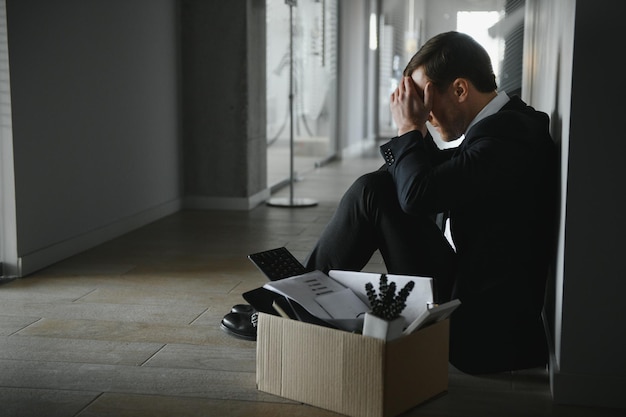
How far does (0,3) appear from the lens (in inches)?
→ 130

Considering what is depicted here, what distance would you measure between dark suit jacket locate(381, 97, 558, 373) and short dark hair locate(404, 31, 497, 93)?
0.11 metres

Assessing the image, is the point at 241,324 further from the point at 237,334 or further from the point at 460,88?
the point at 460,88

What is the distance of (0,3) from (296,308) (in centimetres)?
204

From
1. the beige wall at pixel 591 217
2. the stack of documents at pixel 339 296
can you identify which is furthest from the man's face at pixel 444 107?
the stack of documents at pixel 339 296

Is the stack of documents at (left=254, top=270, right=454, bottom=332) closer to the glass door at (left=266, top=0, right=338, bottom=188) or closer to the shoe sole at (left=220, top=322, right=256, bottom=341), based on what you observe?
the shoe sole at (left=220, top=322, right=256, bottom=341)

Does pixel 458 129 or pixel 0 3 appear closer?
pixel 458 129

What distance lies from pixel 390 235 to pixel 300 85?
553 centimetres

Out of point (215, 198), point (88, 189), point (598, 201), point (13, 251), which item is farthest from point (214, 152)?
point (598, 201)

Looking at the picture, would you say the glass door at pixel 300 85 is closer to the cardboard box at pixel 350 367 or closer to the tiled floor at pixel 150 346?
the tiled floor at pixel 150 346

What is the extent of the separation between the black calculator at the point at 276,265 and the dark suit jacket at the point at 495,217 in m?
0.34

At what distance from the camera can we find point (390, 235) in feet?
7.03

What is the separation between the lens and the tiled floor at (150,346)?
2014mm

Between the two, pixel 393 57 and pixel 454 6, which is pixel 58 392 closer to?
pixel 454 6

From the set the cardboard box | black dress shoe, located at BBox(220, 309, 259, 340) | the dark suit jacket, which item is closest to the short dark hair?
the dark suit jacket
